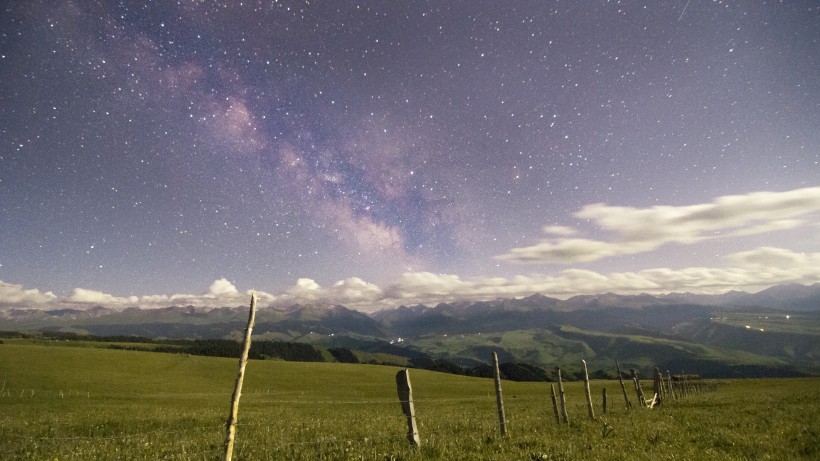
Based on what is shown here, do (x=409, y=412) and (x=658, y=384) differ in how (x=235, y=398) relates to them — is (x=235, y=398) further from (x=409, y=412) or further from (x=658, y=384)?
(x=658, y=384)

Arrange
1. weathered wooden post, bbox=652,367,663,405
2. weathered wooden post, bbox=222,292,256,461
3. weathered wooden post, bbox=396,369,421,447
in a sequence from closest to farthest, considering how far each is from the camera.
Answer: weathered wooden post, bbox=222,292,256,461
weathered wooden post, bbox=396,369,421,447
weathered wooden post, bbox=652,367,663,405

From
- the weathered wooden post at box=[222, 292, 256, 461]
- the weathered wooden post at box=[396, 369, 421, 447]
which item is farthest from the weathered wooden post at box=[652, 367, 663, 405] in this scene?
the weathered wooden post at box=[222, 292, 256, 461]

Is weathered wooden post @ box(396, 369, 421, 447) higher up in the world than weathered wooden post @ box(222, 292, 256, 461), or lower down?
lower down

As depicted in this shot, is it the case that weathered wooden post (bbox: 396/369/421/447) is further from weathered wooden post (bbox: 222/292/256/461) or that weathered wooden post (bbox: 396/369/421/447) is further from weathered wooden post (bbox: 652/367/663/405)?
weathered wooden post (bbox: 652/367/663/405)

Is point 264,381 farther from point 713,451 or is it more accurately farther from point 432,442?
point 713,451

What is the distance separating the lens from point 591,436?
1333 centimetres

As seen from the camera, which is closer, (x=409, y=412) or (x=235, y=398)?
(x=235, y=398)

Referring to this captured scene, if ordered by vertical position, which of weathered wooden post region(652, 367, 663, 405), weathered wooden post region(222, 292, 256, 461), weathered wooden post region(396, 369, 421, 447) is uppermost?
weathered wooden post region(222, 292, 256, 461)

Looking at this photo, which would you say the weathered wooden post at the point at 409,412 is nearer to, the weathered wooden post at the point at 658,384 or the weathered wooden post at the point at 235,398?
the weathered wooden post at the point at 235,398

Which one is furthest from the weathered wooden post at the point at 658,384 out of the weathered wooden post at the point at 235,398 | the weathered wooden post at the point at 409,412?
the weathered wooden post at the point at 235,398

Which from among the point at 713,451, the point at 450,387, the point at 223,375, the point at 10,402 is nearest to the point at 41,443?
the point at 713,451

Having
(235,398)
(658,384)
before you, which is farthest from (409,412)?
(658,384)

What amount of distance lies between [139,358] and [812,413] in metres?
122

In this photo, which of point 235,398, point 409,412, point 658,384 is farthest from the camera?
point 658,384
